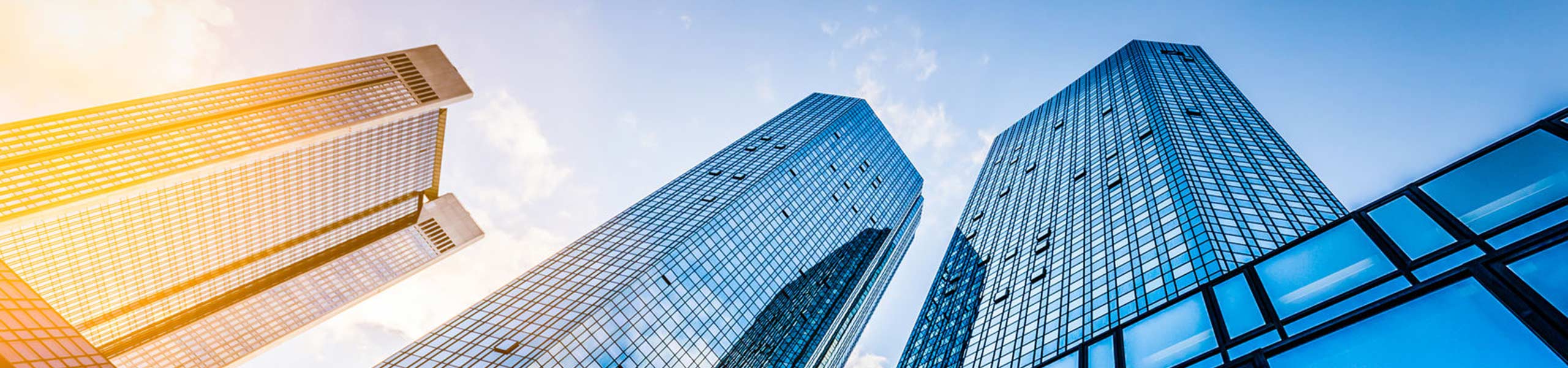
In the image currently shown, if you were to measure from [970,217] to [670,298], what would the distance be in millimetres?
61911

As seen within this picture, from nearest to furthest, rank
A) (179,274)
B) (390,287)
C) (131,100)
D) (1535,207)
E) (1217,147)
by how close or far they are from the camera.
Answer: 1. (1535,207)
2. (1217,147)
3. (131,100)
4. (179,274)
5. (390,287)

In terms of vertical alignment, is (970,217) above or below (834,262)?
above

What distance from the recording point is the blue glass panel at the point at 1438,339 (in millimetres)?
8453

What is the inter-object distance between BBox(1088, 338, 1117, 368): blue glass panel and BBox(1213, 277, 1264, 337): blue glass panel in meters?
2.20

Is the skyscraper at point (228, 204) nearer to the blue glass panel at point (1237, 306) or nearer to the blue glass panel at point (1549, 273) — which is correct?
the blue glass panel at point (1237, 306)

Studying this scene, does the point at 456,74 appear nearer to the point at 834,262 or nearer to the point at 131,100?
the point at 131,100

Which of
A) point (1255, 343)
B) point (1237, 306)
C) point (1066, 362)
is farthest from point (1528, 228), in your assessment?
point (1066, 362)

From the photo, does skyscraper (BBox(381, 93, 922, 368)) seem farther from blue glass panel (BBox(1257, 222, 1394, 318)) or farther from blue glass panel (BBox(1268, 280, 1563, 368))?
blue glass panel (BBox(1268, 280, 1563, 368))

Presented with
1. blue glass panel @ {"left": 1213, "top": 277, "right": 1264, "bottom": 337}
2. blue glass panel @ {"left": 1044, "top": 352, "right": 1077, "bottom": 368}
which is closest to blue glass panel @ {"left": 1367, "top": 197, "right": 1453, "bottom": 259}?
blue glass panel @ {"left": 1213, "top": 277, "right": 1264, "bottom": 337}

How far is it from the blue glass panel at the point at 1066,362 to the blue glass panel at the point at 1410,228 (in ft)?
20.0

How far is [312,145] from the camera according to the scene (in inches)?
4761

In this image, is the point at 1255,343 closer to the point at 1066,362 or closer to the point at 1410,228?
the point at 1410,228

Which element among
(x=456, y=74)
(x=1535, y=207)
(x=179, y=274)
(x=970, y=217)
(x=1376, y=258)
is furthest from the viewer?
(x=456, y=74)

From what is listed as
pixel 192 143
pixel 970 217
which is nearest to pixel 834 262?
pixel 970 217
